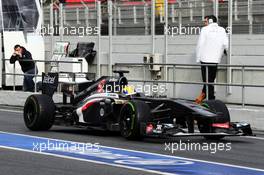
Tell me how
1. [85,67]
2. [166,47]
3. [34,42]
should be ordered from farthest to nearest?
[34,42] → [85,67] → [166,47]

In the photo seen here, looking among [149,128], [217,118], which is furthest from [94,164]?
[217,118]

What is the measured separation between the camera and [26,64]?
2192 centimetres

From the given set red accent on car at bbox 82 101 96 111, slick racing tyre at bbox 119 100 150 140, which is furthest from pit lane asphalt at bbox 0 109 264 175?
red accent on car at bbox 82 101 96 111

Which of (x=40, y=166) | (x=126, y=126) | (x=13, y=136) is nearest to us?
(x=40, y=166)

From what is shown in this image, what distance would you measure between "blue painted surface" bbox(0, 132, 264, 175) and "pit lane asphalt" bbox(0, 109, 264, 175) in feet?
1.16

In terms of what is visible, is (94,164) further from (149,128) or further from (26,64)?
(26,64)

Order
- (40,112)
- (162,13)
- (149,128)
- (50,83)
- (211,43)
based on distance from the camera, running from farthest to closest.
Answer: (162,13), (211,43), (50,83), (40,112), (149,128)

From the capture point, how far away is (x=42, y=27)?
82.6 ft

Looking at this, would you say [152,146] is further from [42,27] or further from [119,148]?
[42,27]

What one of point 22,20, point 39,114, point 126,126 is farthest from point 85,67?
point 126,126

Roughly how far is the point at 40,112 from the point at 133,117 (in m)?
2.45

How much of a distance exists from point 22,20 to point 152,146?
14.6 m

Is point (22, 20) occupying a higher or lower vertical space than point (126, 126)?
higher

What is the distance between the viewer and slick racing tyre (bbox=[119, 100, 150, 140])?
39.3 feet
